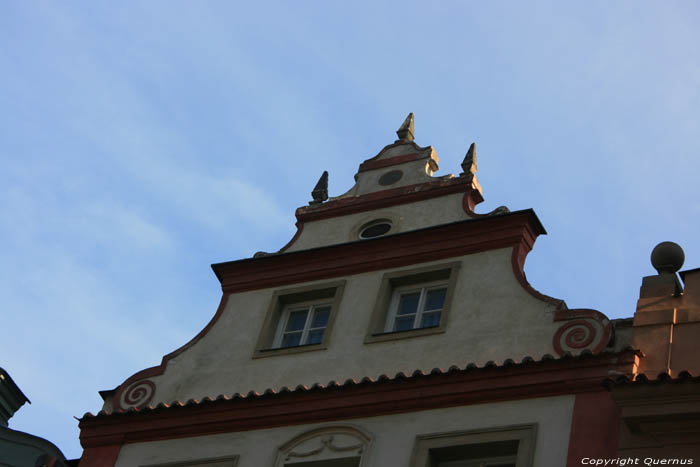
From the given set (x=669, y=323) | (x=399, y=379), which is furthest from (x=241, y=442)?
(x=669, y=323)

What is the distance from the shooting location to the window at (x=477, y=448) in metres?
15.4

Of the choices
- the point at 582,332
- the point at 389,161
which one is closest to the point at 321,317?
the point at 389,161

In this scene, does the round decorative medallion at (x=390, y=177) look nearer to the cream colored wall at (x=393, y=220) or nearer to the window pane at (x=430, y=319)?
the cream colored wall at (x=393, y=220)

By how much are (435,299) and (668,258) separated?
11.8 ft

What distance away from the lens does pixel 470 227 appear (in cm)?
1884

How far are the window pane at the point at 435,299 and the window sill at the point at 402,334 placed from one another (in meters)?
0.70

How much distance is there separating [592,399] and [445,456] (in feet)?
6.57

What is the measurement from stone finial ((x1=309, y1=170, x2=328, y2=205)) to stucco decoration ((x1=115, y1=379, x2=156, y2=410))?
447 centimetres

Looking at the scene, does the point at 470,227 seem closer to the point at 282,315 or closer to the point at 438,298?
the point at 438,298

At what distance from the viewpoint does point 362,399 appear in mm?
16797

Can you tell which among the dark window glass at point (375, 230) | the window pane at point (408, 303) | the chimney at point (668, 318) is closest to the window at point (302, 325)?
the window pane at point (408, 303)

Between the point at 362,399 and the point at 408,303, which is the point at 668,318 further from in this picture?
the point at 408,303

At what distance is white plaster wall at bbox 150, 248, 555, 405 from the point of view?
55.7ft

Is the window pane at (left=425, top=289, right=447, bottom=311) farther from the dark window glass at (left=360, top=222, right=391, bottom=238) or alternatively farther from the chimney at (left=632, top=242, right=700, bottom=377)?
the chimney at (left=632, top=242, right=700, bottom=377)
